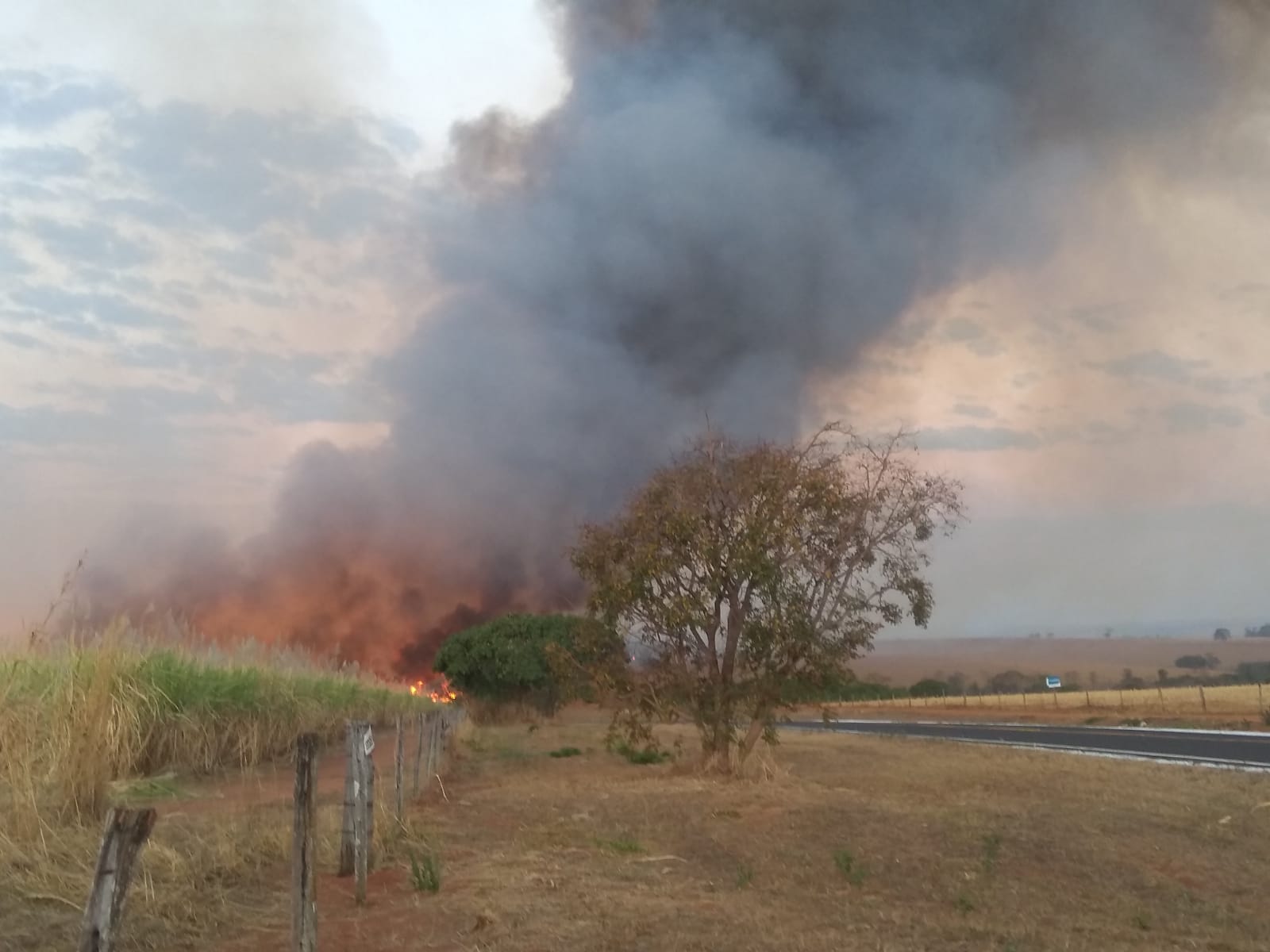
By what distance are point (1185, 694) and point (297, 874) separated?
60.7 m

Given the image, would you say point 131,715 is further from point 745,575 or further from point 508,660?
point 508,660

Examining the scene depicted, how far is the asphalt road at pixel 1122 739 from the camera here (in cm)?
2497

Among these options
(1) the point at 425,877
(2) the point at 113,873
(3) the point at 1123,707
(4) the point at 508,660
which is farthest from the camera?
(3) the point at 1123,707

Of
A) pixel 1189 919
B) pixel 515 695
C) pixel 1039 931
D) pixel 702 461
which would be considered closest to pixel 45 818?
pixel 1039 931

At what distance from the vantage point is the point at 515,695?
45344 millimetres

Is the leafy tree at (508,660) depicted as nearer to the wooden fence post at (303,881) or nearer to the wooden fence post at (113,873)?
the wooden fence post at (303,881)

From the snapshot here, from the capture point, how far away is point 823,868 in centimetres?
1039

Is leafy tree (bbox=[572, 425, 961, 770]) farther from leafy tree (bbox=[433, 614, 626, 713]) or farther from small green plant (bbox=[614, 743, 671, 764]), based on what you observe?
leafy tree (bbox=[433, 614, 626, 713])

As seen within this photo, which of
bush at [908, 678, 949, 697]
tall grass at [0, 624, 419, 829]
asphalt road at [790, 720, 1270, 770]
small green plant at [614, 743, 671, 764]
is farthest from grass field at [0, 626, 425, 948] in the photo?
bush at [908, 678, 949, 697]

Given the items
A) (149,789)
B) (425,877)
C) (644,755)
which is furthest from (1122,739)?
(425,877)

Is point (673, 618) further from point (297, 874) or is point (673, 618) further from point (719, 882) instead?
point (297, 874)

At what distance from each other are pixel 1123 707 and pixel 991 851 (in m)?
46.2

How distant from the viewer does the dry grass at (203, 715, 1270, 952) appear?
316 inches

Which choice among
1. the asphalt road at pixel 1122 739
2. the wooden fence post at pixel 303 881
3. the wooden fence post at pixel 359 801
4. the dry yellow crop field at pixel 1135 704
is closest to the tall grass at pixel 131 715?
the wooden fence post at pixel 359 801
